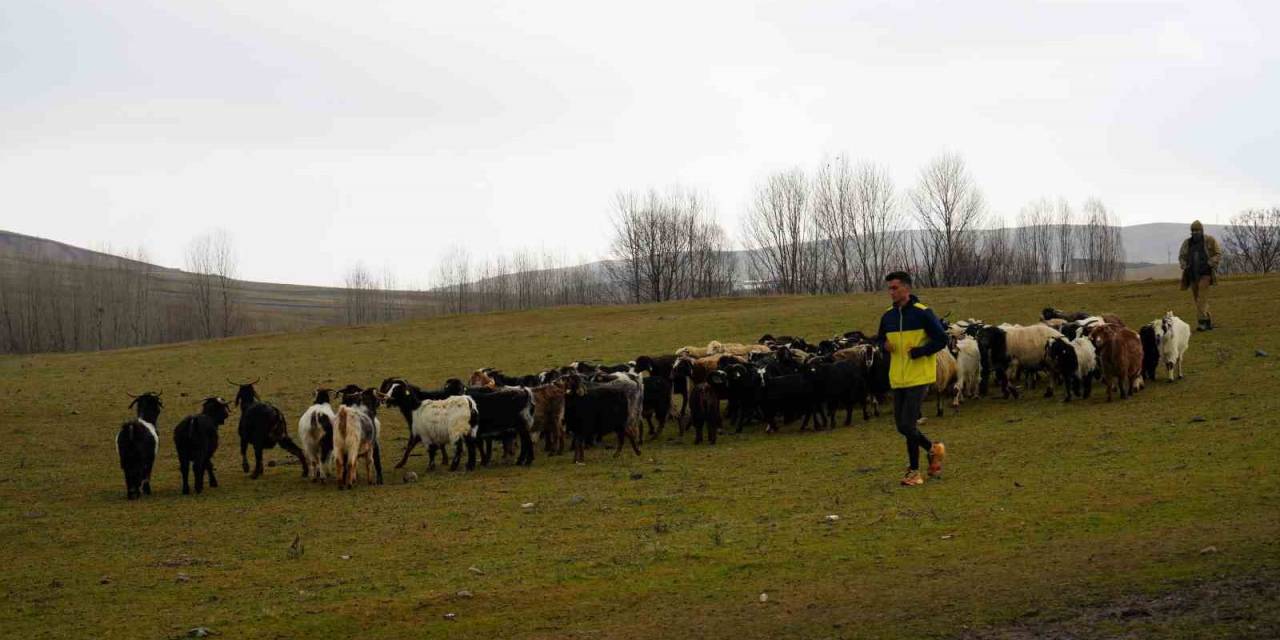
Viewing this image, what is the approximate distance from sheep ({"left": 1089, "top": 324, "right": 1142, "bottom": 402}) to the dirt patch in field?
493 inches

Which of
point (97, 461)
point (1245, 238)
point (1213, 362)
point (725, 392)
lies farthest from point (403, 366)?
point (1245, 238)

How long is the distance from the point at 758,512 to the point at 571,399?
667 centimetres

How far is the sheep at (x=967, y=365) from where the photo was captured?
22062mm

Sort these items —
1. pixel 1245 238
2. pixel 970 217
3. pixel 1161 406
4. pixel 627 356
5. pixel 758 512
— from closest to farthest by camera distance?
pixel 758 512, pixel 1161 406, pixel 627 356, pixel 970 217, pixel 1245 238

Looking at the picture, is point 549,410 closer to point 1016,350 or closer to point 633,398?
point 633,398

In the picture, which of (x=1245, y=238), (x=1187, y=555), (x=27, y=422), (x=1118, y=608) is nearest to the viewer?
(x=1118, y=608)

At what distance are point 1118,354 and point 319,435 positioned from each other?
1389 centimetres

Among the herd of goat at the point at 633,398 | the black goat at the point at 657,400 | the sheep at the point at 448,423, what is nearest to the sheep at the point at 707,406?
the herd of goat at the point at 633,398

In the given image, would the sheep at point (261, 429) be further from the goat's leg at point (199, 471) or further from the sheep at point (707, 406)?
the sheep at point (707, 406)

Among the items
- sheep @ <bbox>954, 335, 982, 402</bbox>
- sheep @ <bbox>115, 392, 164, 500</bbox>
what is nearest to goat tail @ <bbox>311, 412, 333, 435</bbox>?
sheep @ <bbox>115, 392, 164, 500</bbox>

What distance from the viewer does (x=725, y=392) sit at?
21.4m

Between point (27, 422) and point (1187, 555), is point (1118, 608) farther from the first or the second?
point (27, 422)

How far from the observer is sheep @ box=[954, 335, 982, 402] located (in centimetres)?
2206

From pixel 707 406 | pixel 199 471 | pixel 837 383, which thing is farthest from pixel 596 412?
pixel 199 471
